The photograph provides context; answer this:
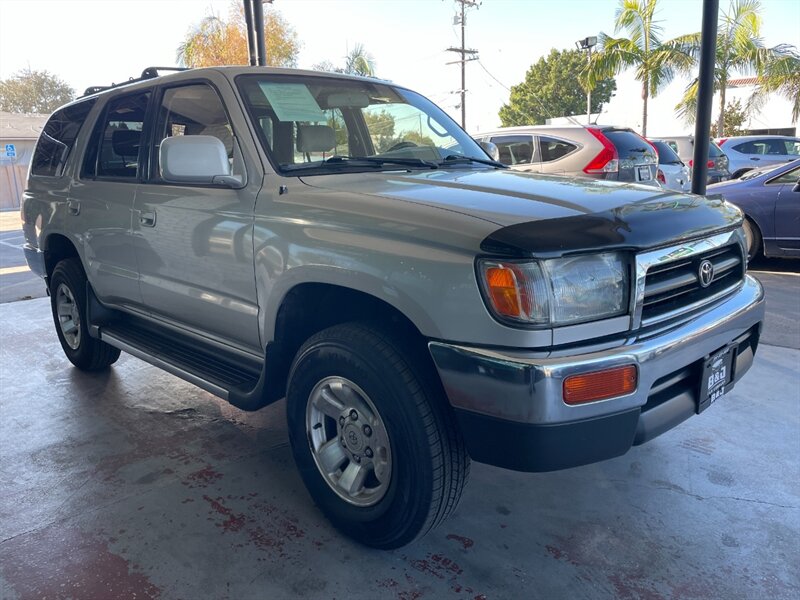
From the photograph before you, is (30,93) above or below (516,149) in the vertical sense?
above

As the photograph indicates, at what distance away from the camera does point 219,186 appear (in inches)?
119

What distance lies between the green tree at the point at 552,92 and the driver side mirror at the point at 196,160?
48712mm

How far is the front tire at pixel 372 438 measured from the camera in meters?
2.23

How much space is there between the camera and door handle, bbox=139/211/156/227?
344cm

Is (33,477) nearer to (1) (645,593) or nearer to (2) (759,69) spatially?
(1) (645,593)

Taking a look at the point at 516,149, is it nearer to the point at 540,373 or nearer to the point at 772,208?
the point at 772,208

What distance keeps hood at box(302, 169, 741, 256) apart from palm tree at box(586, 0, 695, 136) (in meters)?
21.1

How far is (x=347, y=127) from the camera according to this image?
11.1 ft

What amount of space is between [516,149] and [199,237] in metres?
6.53

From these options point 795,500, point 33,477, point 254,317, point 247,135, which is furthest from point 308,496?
point 795,500

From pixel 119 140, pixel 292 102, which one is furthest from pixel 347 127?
pixel 119 140

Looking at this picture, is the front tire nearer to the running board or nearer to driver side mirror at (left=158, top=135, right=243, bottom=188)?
the running board

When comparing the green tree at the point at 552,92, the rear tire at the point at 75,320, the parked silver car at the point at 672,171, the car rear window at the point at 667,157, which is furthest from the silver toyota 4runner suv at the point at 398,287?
the green tree at the point at 552,92

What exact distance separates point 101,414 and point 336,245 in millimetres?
2381
